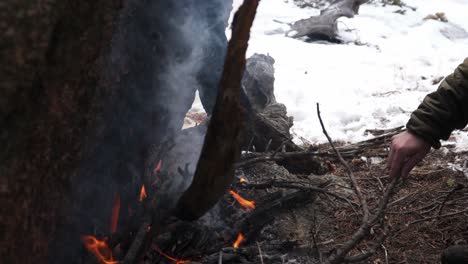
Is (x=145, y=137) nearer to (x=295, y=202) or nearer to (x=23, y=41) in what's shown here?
(x=295, y=202)

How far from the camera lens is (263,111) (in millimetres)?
4160

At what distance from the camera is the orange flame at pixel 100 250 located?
201 cm

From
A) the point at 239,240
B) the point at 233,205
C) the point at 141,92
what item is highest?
the point at 141,92

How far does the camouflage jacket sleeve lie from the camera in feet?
7.70

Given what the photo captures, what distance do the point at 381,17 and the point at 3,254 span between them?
29.1 ft

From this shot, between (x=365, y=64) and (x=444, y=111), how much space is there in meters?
4.86

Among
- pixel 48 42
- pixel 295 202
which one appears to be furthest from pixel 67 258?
pixel 295 202

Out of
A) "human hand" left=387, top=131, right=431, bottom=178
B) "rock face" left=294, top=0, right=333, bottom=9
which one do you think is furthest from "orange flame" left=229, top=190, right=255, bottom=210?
"rock face" left=294, top=0, right=333, bottom=9

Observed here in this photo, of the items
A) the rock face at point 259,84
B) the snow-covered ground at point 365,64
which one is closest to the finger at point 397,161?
the rock face at point 259,84

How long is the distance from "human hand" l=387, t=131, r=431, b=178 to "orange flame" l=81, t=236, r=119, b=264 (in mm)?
1467

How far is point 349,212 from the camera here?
3.29 meters

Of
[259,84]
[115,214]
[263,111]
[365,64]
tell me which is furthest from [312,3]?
[115,214]

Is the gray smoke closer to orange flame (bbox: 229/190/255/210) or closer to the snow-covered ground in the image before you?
orange flame (bbox: 229/190/255/210)

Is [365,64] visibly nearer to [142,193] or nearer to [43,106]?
[142,193]
